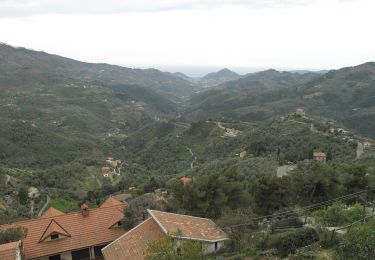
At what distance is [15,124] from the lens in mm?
113438

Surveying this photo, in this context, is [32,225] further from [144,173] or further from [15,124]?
[15,124]

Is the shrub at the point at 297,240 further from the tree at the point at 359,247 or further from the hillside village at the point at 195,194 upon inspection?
the tree at the point at 359,247

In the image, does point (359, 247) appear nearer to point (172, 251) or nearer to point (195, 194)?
point (172, 251)

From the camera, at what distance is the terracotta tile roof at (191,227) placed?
19.4 meters

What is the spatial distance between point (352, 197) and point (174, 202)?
1106cm

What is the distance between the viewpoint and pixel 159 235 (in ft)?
63.7

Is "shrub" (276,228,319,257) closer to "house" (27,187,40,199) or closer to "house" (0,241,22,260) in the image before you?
"house" (0,241,22,260)

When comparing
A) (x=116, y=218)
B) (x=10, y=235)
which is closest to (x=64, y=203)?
(x=116, y=218)

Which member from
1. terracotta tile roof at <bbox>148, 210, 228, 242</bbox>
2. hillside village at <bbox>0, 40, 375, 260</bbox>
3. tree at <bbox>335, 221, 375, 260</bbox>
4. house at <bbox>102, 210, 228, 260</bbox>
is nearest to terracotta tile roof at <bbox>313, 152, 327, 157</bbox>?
hillside village at <bbox>0, 40, 375, 260</bbox>

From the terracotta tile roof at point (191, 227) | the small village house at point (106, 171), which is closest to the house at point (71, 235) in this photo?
the terracotta tile roof at point (191, 227)

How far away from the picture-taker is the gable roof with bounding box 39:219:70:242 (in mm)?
22219

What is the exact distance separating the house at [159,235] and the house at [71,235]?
10.1 ft

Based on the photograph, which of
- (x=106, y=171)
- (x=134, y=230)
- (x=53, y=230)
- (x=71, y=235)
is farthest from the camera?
(x=106, y=171)

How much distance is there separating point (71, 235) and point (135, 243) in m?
5.16
